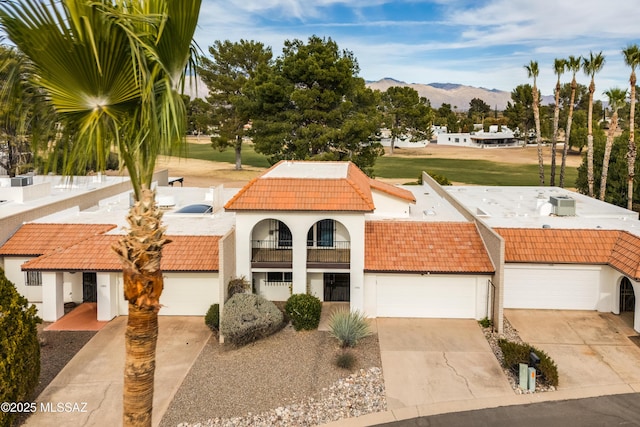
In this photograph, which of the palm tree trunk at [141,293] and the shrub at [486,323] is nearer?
the palm tree trunk at [141,293]

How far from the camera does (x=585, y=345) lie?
19.2 metres

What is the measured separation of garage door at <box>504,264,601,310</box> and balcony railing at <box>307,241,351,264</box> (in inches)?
267

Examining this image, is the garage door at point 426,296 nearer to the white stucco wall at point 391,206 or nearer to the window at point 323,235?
the window at point 323,235

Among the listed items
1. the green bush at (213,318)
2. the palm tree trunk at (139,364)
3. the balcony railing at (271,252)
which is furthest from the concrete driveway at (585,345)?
the palm tree trunk at (139,364)

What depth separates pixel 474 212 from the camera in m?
25.9

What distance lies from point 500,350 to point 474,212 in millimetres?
8682

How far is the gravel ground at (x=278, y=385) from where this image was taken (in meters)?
14.9

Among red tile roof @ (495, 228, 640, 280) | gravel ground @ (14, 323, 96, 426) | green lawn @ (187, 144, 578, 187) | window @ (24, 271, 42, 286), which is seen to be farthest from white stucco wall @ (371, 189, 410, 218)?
green lawn @ (187, 144, 578, 187)

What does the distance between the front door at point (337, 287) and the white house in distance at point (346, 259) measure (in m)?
0.04

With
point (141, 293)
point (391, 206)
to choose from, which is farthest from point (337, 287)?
point (141, 293)

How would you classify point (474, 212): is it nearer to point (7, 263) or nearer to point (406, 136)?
point (7, 263)

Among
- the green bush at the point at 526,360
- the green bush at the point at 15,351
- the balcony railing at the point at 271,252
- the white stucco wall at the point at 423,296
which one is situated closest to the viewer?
the green bush at the point at 15,351

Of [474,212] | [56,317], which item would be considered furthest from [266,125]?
[56,317]

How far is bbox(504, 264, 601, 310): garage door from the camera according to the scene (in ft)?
74.0
